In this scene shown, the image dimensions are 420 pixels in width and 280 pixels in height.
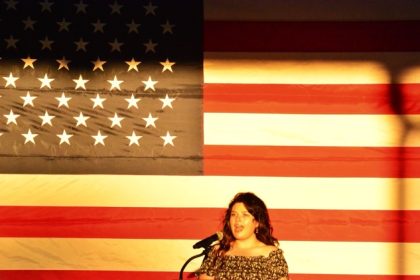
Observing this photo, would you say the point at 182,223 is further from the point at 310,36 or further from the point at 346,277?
the point at 310,36

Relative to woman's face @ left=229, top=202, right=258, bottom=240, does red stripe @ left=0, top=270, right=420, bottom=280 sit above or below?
below

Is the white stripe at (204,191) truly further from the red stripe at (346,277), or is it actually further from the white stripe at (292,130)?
the red stripe at (346,277)

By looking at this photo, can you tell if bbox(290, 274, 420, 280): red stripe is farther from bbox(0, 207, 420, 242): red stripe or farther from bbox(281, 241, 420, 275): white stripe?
bbox(0, 207, 420, 242): red stripe

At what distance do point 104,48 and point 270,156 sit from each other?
129 centimetres

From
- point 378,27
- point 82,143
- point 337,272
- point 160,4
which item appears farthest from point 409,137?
point 82,143

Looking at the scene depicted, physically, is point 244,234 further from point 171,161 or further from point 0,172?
point 0,172

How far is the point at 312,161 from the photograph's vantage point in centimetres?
386

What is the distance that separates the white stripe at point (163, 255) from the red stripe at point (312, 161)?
0.45m

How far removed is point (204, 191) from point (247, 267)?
69cm

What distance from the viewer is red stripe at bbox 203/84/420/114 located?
3855mm

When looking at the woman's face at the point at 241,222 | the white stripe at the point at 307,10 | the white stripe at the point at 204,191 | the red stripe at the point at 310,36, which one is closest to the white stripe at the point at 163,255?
the white stripe at the point at 204,191

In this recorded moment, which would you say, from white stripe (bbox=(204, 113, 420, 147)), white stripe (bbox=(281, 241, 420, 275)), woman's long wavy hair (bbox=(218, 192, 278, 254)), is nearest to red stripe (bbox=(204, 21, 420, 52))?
white stripe (bbox=(204, 113, 420, 147))

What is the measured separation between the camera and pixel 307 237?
151 inches

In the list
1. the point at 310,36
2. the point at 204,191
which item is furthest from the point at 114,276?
the point at 310,36
